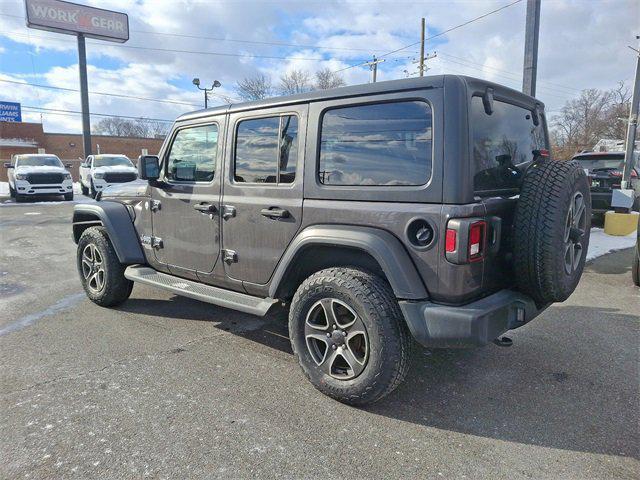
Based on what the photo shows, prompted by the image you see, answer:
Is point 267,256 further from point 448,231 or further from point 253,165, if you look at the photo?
point 448,231

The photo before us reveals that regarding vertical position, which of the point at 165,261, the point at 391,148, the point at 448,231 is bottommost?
the point at 165,261

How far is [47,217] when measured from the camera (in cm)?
1252

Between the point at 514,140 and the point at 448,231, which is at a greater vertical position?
the point at 514,140

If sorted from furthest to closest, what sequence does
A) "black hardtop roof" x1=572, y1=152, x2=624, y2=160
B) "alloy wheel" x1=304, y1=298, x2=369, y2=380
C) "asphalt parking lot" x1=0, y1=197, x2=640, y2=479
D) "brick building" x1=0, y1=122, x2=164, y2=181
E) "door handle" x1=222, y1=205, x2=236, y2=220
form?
"brick building" x1=0, y1=122, x2=164, y2=181 → "black hardtop roof" x1=572, y1=152, x2=624, y2=160 → "door handle" x1=222, y1=205, x2=236, y2=220 → "alloy wheel" x1=304, y1=298, x2=369, y2=380 → "asphalt parking lot" x1=0, y1=197, x2=640, y2=479

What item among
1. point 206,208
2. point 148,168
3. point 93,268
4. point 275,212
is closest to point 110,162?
point 93,268

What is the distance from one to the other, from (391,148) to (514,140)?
1045mm

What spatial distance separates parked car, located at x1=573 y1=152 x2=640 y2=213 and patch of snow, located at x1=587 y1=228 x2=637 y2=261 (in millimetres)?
716

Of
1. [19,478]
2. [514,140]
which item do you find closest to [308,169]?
[514,140]

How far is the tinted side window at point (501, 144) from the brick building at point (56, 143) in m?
40.5

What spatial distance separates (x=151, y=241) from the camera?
14.4 feet

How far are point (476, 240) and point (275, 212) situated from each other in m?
1.43

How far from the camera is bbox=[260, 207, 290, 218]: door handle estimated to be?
3.19 meters

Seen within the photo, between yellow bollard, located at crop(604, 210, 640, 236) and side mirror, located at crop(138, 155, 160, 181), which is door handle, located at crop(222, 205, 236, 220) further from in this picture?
yellow bollard, located at crop(604, 210, 640, 236)

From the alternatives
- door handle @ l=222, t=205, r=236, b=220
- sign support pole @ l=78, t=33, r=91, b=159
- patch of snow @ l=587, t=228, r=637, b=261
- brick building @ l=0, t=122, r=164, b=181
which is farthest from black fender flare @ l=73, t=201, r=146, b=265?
brick building @ l=0, t=122, r=164, b=181
